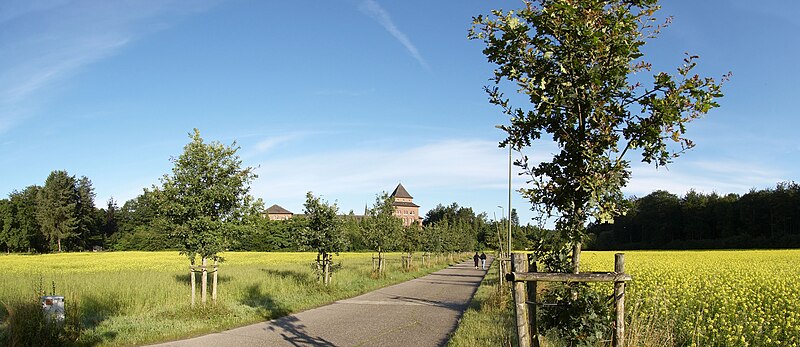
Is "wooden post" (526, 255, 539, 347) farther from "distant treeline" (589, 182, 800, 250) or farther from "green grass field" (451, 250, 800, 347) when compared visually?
"distant treeline" (589, 182, 800, 250)

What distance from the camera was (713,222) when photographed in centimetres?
8550

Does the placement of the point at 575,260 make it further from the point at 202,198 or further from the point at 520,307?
the point at 202,198

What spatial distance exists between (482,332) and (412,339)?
138 cm

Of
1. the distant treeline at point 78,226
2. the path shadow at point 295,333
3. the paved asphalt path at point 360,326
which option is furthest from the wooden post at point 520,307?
the distant treeline at point 78,226

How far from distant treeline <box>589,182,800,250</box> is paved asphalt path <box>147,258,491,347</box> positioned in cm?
4931

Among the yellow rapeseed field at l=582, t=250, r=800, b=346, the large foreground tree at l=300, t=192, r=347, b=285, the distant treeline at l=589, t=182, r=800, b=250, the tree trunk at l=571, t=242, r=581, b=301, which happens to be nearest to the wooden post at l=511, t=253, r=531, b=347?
the tree trunk at l=571, t=242, r=581, b=301

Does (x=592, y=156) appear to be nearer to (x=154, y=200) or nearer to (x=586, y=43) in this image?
(x=586, y=43)

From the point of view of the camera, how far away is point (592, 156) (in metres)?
4.41

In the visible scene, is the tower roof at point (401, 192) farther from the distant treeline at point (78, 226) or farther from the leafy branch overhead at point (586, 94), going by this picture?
the leafy branch overhead at point (586, 94)

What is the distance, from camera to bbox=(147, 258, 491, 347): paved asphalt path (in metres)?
9.92

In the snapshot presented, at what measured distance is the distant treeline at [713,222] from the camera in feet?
230

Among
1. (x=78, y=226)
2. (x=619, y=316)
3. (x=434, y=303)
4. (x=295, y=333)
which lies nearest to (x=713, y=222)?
(x=434, y=303)

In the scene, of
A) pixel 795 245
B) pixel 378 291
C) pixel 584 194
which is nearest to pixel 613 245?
pixel 795 245

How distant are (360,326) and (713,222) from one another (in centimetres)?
9026
